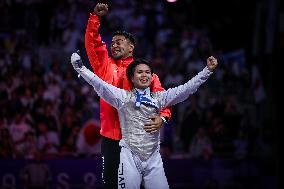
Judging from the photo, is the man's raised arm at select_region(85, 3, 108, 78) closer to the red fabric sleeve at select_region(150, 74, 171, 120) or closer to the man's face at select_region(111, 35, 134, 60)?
the man's face at select_region(111, 35, 134, 60)

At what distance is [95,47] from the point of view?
23.5 ft

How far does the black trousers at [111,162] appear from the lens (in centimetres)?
695

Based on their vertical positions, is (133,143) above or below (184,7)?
below

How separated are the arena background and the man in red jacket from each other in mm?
4578

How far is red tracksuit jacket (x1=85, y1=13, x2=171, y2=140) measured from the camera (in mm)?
7055

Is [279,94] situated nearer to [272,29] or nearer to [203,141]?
[272,29]

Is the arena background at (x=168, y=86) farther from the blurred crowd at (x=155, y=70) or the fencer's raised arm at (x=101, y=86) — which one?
the fencer's raised arm at (x=101, y=86)

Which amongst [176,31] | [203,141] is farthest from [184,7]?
[203,141]

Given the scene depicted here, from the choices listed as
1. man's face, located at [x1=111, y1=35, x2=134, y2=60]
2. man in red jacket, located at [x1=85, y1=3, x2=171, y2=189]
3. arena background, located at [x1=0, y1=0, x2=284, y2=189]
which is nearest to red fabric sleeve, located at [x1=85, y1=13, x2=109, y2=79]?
man in red jacket, located at [x1=85, y1=3, x2=171, y2=189]

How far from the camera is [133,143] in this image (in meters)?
6.74

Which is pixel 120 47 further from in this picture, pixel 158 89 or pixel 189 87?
pixel 189 87

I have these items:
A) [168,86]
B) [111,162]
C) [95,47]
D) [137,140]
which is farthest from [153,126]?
[168,86]

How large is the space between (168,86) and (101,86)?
7689mm

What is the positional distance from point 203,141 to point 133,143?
19.5 feet
